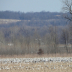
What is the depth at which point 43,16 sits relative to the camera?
187 m

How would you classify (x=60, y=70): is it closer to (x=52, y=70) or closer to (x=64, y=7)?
(x=52, y=70)

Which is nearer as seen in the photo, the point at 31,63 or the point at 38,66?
the point at 38,66

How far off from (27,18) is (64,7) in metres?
144

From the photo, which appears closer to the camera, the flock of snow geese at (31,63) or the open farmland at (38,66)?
the open farmland at (38,66)

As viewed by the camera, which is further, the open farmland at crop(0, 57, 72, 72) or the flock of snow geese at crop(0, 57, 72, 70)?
the flock of snow geese at crop(0, 57, 72, 70)

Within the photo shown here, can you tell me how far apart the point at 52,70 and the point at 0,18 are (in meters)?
164

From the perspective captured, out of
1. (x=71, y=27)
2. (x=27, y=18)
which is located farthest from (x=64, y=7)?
(x=27, y=18)

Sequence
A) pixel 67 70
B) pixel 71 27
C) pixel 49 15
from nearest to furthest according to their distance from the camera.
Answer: pixel 67 70 < pixel 71 27 < pixel 49 15

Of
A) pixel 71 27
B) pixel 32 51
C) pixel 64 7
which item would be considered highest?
pixel 64 7

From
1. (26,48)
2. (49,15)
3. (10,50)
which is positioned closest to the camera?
(10,50)

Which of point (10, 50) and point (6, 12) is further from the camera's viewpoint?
point (6, 12)

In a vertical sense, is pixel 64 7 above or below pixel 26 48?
above

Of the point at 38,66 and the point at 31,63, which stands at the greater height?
the point at 38,66

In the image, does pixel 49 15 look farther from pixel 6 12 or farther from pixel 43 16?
pixel 6 12
